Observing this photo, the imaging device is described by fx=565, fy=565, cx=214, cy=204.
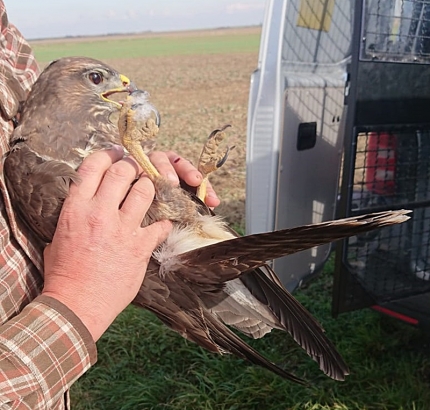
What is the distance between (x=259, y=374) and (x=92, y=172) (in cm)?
196

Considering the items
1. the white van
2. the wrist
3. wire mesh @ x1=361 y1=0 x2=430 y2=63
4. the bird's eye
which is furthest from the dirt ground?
the wrist

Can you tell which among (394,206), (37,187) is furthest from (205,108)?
(37,187)

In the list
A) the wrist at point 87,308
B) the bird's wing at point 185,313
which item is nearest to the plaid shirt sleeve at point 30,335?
the wrist at point 87,308

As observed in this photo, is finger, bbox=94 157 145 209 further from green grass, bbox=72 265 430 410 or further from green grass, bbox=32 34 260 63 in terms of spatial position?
green grass, bbox=32 34 260 63

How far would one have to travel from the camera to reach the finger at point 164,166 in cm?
197

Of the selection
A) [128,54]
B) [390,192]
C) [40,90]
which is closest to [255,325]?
[40,90]

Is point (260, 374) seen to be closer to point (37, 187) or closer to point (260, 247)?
point (260, 247)

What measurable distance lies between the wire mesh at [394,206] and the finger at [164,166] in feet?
3.91

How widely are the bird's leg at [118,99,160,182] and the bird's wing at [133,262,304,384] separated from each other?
1.16 ft

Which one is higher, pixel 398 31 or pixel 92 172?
pixel 398 31

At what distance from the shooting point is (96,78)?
220 cm

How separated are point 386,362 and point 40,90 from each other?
8.01 feet

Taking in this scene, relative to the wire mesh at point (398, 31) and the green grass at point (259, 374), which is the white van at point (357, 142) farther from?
the green grass at point (259, 374)

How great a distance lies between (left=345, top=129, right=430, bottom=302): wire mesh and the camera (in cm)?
291
